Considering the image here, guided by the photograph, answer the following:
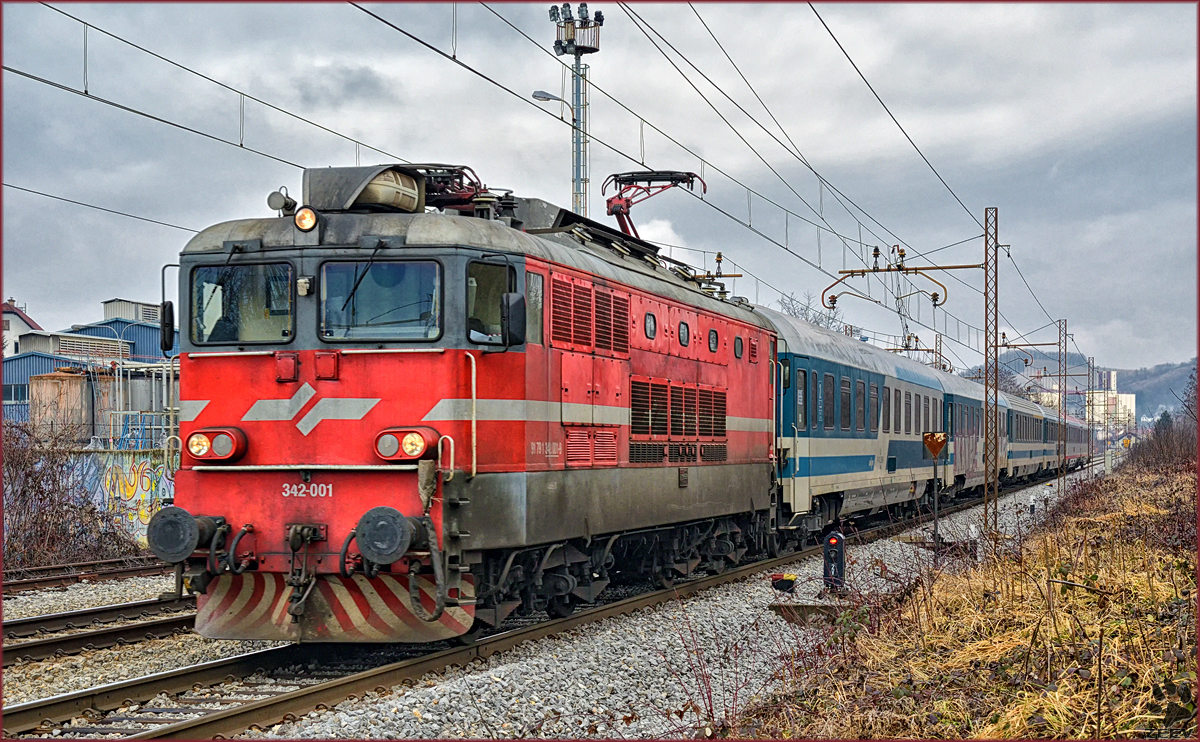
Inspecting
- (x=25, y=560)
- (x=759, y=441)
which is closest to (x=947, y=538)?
(x=759, y=441)

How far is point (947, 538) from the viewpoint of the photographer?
1902cm

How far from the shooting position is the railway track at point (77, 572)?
53.0 feet

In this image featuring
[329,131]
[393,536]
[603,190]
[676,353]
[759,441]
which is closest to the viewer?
[393,536]

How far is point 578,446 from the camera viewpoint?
11812 mm

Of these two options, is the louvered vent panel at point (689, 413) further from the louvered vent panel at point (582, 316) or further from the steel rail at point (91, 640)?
the steel rail at point (91, 640)

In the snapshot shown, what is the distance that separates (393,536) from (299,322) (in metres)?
2.29

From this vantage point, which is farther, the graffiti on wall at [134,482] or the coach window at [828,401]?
the graffiti on wall at [134,482]

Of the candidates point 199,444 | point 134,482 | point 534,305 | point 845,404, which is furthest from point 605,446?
point 134,482

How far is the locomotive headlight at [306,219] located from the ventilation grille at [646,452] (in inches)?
189

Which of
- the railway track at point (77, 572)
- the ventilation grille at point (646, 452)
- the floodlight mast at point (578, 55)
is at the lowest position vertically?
the railway track at point (77, 572)

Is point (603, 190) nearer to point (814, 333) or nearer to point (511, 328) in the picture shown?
point (814, 333)

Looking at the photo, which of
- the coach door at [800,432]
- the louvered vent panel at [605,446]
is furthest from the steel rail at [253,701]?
the coach door at [800,432]

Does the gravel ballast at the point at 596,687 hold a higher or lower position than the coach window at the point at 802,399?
lower

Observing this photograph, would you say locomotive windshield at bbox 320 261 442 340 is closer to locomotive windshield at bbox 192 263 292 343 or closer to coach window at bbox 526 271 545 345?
locomotive windshield at bbox 192 263 292 343
